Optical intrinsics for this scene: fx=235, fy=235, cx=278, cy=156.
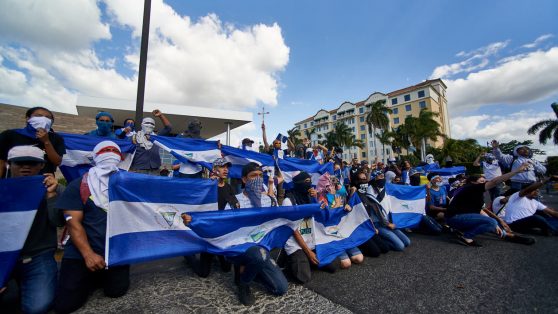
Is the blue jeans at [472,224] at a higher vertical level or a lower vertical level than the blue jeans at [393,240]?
higher

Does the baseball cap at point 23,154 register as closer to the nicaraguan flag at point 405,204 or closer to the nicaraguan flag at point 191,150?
the nicaraguan flag at point 191,150

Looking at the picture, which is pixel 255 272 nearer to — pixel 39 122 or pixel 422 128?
pixel 39 122

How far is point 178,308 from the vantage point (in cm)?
262

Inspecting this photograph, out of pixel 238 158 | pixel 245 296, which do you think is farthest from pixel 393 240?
pixel 238 158

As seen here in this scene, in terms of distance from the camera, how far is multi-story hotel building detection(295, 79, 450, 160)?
60812 millimetres

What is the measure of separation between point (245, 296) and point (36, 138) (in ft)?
11.5

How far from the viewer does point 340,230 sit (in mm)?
4242

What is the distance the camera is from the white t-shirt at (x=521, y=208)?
5414 millimetres

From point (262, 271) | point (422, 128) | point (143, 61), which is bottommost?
point (262, 271)

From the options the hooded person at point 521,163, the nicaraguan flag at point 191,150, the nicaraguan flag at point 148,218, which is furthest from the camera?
the hooded person at point 521,163

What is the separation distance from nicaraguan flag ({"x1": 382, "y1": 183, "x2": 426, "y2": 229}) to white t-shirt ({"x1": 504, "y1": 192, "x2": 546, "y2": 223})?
1.77 meters

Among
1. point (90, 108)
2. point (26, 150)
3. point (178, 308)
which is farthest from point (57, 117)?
point (178, 308)

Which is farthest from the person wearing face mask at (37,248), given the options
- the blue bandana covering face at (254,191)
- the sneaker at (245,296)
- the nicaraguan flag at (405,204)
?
the nicaraguan flag at (405,204)

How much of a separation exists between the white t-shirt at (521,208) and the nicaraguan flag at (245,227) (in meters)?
5.34
